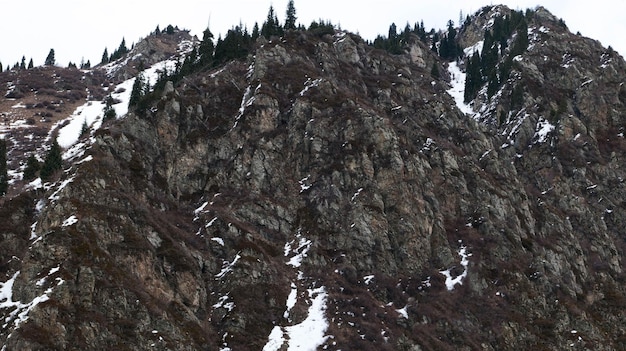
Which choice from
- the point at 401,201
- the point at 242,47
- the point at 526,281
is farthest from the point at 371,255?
the point at 242,47

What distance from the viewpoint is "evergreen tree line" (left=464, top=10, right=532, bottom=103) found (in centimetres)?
13725

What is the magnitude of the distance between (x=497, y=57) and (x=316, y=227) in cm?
10922

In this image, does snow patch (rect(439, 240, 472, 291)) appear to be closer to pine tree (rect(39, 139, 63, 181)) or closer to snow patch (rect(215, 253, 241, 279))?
snow patch (rect(215, 253, 241, 279))

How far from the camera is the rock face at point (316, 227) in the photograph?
51.8 m

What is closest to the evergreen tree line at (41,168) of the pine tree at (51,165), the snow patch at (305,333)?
the pine tree at (51,165)

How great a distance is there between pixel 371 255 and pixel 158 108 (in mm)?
38817

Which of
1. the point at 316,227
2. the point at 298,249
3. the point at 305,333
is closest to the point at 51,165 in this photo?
the point at 298,249

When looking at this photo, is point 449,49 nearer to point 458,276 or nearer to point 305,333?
point 458,276

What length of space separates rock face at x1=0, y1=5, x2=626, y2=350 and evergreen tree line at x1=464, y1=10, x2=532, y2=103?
95.9 ft

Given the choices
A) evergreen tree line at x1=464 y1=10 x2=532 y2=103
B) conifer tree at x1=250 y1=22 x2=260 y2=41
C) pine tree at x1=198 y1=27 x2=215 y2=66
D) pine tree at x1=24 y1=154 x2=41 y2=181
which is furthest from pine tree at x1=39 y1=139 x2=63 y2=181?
evergreen tree line at x1=464 y1=10 x2=532 y2=103

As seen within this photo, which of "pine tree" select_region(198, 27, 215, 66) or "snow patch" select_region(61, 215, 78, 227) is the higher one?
"pine tree" select_region(198, 27, 215, 66)

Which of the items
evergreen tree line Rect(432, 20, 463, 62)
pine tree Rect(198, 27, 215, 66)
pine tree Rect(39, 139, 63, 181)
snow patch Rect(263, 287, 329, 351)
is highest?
evergreen tree line Rect(432, 20, 463, 62)

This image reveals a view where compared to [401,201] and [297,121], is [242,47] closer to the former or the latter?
[297,121]

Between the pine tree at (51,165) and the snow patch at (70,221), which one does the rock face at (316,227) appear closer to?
the snow patch at (70,221)
